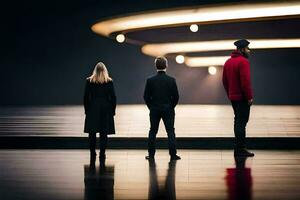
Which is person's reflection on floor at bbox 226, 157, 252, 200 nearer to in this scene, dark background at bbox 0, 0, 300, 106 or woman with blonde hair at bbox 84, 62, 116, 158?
woman with blonde hair at bbox 84, 62, 116, 158

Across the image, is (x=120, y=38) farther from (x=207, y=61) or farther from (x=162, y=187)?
(x=162, y=187)

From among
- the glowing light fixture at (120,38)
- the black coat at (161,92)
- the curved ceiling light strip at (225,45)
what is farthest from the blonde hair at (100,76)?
the curved ceiling light strip at (225,45)

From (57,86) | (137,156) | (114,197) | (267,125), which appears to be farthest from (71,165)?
(57,86)

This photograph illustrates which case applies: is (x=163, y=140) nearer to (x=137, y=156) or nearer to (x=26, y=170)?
(x=137, y=156)

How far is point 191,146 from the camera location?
444 inches

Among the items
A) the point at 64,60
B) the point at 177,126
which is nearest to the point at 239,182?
the point at 177,126

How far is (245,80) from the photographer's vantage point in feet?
32.2

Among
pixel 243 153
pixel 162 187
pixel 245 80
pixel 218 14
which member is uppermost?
pixel 218 14

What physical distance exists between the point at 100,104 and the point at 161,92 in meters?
0.89

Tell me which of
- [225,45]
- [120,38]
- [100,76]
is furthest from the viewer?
[225,45]

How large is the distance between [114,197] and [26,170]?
2.32 m

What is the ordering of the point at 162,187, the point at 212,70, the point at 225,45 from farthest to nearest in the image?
the point at 212,70 < the point at 225,45 < the point at 162,187

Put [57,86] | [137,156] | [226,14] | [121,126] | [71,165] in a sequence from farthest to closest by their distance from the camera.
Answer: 1. [57,86]
2. [121,126]
3. [226,14]
4. [137,156]
5. [71,165]

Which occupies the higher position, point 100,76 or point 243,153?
point 100,76
